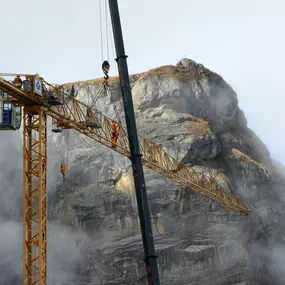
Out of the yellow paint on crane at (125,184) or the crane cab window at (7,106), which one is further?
the yellow paint on crane at (125,184)

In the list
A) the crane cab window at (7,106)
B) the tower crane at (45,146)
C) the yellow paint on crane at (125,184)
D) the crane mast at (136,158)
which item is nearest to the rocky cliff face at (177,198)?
the yellow paint on crane at (125,184)

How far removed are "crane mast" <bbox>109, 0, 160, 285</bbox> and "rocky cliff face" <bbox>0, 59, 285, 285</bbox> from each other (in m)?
34.4

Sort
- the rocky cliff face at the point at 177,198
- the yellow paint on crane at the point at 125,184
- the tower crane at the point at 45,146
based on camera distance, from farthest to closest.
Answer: the yellow paint on crane at the point at 125,184
the rocky cliff face at the point at 177,198
the tower crane at the point at 45,146

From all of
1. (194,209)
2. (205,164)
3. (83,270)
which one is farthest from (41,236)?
(205,164)

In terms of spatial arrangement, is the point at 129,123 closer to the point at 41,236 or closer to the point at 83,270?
the point at 41,236

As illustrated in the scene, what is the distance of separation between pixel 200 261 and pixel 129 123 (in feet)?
119

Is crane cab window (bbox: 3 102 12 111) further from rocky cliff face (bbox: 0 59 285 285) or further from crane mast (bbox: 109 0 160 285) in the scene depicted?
rocky cliff face (bbox: 0 59 285 285)

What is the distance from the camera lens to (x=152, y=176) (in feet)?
181

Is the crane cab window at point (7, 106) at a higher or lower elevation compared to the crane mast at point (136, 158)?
higher

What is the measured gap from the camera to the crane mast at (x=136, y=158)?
17438mm

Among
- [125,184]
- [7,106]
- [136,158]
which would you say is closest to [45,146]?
[7,106]

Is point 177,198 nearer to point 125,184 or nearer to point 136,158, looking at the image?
point 125,184

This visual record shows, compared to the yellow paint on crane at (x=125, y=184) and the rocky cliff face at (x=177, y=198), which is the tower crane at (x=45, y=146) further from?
the yellow paint on crane at (x=125, y=184)

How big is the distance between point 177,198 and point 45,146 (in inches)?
896
